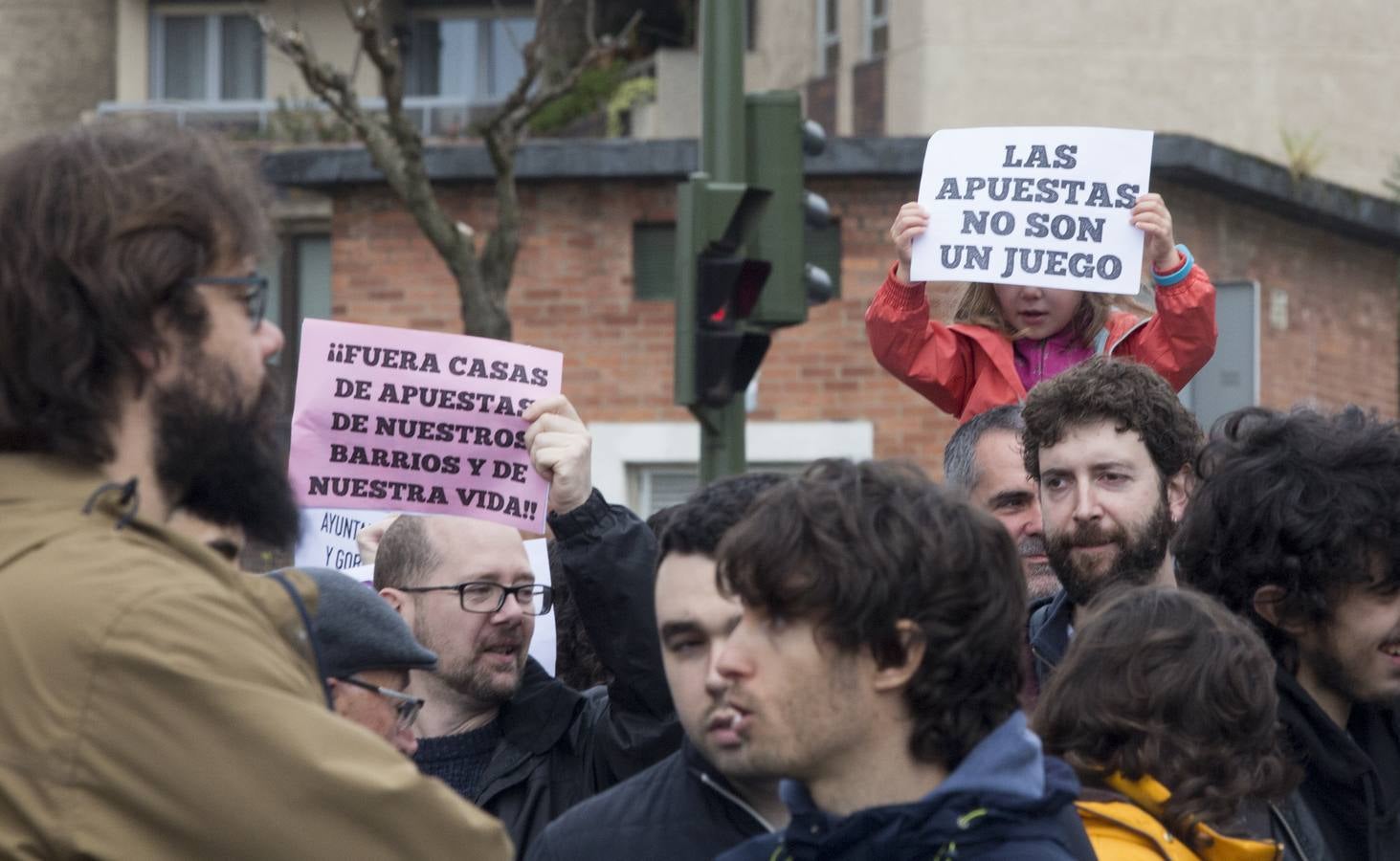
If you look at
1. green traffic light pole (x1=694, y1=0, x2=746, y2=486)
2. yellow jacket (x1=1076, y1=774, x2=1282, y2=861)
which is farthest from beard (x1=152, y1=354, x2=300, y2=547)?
green traffic light pole (x1=694, y1=0, x2=746, y2=486)

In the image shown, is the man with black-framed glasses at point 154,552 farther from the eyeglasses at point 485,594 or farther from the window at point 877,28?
the window at point 877,28

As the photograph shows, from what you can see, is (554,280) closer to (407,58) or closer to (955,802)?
(407,58)

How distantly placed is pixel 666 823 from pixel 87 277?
154cm

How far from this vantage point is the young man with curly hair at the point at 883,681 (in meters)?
2.82

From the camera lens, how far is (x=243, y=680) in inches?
91.0

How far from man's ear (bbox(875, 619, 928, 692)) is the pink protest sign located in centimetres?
166

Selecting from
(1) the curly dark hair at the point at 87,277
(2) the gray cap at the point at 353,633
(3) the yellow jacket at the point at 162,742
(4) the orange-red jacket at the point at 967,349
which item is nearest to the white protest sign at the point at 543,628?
(4) the orange-red jacket at the point at 967,349

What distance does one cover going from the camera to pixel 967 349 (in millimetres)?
5414

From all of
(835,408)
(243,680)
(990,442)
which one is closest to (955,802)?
(243,680)

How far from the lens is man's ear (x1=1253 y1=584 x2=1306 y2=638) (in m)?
3.89

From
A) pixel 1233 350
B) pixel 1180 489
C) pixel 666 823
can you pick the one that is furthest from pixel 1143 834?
pixel 1233 350

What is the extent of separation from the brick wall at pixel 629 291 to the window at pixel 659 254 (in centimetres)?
10

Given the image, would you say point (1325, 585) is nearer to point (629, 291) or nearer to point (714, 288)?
point (714, 288)

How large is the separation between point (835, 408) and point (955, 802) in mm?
15201
